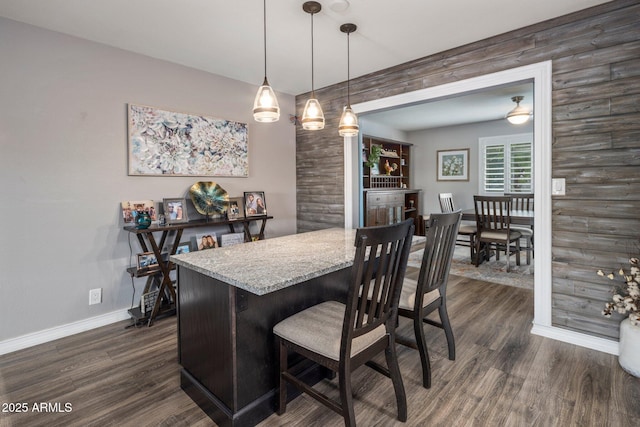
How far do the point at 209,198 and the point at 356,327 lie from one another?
8.05ft

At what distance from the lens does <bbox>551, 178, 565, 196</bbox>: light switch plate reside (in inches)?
98.3

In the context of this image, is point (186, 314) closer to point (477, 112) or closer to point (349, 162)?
point (349, 162)

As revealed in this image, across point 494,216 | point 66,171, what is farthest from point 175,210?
point 494,216

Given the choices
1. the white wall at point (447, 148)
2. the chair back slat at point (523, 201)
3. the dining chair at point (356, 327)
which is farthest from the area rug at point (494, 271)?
the dining chair at point (356, 327)

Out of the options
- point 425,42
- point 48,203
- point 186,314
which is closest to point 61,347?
point 48,203

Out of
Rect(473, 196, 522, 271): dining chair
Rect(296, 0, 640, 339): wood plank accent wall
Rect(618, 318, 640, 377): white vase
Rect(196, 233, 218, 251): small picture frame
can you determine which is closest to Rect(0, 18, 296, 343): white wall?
Rect(196, 233, 218, 251): small picture frame

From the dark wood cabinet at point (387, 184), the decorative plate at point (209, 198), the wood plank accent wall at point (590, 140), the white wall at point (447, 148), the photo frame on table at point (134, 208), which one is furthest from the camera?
the white wall at point (447, 148)

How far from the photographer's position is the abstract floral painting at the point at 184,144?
9.98ft

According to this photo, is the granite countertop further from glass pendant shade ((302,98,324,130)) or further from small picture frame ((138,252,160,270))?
small picture frame ((138,252,160,270))

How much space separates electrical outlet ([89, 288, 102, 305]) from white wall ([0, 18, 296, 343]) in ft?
0.11

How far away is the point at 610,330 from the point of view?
7.73 ft

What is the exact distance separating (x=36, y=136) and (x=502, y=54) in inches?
148

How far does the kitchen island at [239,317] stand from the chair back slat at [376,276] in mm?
248

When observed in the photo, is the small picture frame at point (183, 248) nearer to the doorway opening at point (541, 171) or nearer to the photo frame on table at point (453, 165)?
the doorway opening at point (541, 171)
